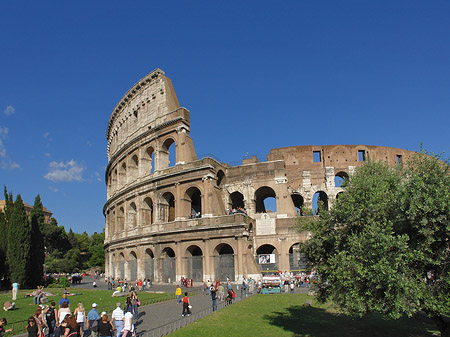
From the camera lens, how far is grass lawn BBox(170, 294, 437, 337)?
1177 cm

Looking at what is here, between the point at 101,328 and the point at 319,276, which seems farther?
the point at 319,276

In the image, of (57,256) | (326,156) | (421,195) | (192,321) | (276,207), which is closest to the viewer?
(421,195)

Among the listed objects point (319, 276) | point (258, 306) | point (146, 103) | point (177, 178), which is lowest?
point (258, 306)

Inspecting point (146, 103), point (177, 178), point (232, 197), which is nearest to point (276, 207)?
point (232, 197)

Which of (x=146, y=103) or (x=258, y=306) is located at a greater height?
(x=146, y=103)

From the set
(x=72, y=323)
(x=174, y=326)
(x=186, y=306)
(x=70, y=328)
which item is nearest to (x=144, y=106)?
(x=186, y=306)

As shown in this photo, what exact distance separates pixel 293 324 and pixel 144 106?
91.2ft

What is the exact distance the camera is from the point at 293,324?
43.3ft

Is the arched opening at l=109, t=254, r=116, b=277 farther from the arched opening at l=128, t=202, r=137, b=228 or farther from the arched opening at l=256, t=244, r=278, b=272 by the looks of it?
the arched opening at l=256, t=244, r=278, b=272

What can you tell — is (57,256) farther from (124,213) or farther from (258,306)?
(258,306)

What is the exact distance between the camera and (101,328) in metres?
8.97

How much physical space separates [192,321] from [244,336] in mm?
2980

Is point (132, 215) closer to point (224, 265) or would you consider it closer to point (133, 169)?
point (133, 169)

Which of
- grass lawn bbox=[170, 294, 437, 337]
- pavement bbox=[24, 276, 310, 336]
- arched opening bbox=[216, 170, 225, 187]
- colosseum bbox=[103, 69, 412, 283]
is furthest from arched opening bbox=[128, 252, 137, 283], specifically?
grass lawn bbox=[170, 294, 437, 337]
